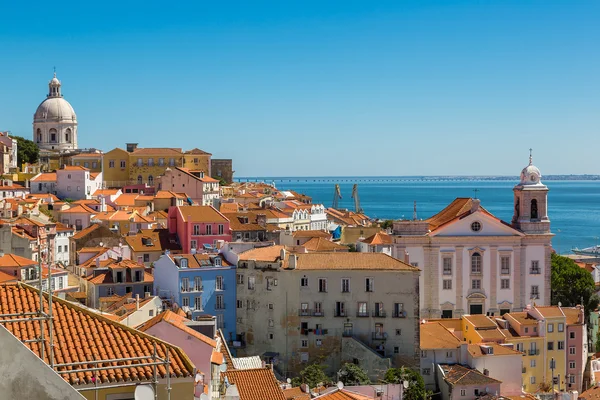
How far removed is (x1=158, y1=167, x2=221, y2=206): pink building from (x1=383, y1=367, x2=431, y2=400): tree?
36931 millimetres

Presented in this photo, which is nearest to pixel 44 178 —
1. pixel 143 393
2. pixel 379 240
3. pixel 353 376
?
pixel 379 240

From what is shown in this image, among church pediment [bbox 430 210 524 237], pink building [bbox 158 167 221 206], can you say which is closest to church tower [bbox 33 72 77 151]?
pink building [bbox 158 167 221 206]

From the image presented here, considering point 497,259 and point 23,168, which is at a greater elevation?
point 23,168

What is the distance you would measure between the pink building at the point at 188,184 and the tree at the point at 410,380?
36.9m

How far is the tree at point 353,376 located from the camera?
2786 centimetres

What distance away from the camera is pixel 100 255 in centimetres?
3712

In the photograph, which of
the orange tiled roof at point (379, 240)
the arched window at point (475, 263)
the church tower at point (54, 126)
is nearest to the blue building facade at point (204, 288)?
the arched window at point (475, 263)

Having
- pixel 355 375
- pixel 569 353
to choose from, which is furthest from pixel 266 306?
pixel 569 353

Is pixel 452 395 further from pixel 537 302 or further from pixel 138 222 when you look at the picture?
pixel 138 222

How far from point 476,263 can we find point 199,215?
1345 centimetres

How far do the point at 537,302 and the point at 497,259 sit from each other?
2697mm

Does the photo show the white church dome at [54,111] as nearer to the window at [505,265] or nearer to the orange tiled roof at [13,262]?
the orange tiled roof at [13,262]

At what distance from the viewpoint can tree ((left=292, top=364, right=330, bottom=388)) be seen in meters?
27.3

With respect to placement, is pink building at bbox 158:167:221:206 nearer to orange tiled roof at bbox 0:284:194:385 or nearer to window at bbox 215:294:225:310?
window at bbox 215:294:225:310
